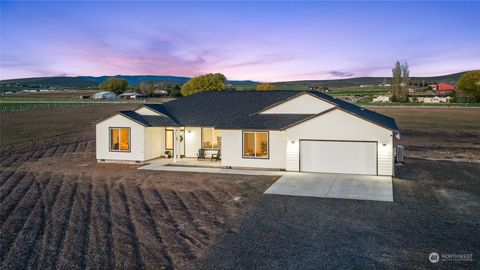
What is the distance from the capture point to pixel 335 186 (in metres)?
15.3

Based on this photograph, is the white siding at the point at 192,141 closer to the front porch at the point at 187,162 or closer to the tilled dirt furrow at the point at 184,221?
the front porch at the point at 187,162

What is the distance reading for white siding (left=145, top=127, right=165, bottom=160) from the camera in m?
21.1

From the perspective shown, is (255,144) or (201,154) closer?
(255,144)

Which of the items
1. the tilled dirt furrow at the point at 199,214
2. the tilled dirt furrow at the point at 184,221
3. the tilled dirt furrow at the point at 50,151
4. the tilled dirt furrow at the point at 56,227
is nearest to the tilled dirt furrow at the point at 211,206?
the tilled dirt furrow at the point at 199,214

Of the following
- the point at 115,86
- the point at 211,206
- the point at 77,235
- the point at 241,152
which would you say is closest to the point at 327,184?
the point at 241,152

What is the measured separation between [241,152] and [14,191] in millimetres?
9665

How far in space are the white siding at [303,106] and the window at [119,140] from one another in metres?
7.70

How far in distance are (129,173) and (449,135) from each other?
27327 mm

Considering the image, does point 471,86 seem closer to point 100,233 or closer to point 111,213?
point 111,213

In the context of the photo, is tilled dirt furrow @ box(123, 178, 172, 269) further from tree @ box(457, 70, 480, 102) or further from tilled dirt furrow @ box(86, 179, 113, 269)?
tree @ box(457, 70, 480, 102)

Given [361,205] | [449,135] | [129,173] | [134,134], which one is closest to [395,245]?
[361,205]

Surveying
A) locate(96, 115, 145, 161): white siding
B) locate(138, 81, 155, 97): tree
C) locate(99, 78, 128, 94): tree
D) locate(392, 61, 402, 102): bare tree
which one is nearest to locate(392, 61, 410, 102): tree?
locate(392, 61, 402, 102): bare tree

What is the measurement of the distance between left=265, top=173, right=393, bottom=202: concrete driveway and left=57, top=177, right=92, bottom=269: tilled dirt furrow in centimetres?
618

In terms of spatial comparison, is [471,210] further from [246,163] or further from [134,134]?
[134,134]
